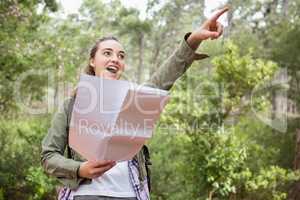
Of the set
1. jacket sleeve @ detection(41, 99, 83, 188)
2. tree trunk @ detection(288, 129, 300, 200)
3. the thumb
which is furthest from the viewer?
tree trunk @ detection(288, 129, 300, 200)

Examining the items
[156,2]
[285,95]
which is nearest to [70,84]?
[285,95]

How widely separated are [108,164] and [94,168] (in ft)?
0.14

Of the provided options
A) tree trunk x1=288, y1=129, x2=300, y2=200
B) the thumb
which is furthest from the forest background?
the thumb

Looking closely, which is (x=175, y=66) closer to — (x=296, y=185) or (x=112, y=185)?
(x=112, y=185)

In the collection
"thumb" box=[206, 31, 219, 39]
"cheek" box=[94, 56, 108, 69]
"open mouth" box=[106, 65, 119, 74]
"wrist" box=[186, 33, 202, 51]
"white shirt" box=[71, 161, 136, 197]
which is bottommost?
"white shirt" box=[71, 161, 136, 197]

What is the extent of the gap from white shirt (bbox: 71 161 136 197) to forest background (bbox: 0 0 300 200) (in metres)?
2.04

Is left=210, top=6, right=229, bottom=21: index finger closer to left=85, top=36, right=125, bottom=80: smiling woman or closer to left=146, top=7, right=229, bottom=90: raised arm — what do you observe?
left=146, top=7, right=229, bottom=90: raised arm

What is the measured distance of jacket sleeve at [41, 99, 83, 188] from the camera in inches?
48.4

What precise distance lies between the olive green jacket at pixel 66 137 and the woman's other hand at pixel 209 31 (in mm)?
27

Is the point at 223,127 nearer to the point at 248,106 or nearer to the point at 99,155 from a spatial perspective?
the point at 248,106

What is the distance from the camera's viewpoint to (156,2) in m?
16.6

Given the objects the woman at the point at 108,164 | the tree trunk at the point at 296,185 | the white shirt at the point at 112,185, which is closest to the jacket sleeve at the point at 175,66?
the woman at the point at 108,164

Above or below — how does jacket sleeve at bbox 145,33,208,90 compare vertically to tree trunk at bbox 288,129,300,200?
above

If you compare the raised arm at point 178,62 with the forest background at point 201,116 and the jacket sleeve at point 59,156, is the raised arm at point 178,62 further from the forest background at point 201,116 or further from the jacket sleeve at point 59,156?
the forest background at point 201,116
